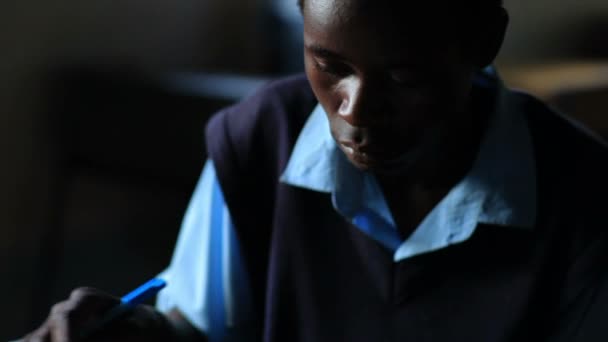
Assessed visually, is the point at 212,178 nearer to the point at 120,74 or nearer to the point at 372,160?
the point at 372,160

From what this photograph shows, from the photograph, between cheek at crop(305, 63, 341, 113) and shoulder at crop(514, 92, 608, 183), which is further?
shoulder at crop(514, 92, 608, 183)

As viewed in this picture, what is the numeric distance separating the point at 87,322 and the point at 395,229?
0.98ft

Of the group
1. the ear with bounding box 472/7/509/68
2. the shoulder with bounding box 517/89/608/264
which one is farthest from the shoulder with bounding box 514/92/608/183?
the ear with bounding box 472/7/509/68

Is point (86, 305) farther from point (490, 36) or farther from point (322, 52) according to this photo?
point (490, 36)

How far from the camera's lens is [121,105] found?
5.31 feet

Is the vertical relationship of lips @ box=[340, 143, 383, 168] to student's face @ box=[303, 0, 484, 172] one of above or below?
below

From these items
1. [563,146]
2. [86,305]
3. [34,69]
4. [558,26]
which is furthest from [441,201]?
[558,26]

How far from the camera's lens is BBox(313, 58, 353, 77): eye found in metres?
0.59

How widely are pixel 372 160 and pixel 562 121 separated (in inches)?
9.8

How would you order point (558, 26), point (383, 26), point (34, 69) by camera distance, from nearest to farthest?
point (383, 26) < point (34, 69) < point (558, 26)

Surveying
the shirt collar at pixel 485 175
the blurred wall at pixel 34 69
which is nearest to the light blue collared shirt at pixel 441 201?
the shirt collar at pixel 485 175

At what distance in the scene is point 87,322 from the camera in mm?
687

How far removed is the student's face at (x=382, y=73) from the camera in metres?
0.55

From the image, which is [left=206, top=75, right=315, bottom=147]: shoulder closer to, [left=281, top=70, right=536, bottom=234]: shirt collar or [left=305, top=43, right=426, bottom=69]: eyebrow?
[left=281, top=70, right=536, bottom=234]: shirt collar
